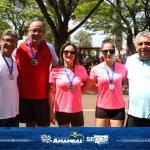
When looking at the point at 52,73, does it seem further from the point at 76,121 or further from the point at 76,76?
the point at 76,121

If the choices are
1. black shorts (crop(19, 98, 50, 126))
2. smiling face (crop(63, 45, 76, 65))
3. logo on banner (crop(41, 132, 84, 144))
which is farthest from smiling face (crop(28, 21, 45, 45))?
logo on banner (crop(41, 132, 84, 144))

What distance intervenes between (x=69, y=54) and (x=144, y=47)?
3.58ft

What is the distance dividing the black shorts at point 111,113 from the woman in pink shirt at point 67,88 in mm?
294

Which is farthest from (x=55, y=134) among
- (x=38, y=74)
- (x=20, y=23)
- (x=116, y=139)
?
(x=20, y=23)

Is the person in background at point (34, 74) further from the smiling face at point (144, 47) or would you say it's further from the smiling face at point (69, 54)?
the smiling face at point (144, 47)

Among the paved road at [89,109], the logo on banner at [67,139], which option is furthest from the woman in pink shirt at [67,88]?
the paved road at [89,109]

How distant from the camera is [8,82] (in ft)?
12.4

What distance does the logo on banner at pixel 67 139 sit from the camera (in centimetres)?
333

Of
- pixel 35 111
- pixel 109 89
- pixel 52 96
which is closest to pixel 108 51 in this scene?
pixel 109 89

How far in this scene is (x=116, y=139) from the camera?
333 centimetres

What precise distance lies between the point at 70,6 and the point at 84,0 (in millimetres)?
5767

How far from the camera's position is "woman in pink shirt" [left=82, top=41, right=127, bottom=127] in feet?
13.8

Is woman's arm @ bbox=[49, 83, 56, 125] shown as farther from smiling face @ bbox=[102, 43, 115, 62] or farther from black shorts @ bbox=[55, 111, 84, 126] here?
smiling face @ bbox=[102, 43, 115, 62]

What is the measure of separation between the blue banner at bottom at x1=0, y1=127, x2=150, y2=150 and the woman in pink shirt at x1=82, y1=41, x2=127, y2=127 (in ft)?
2.99
